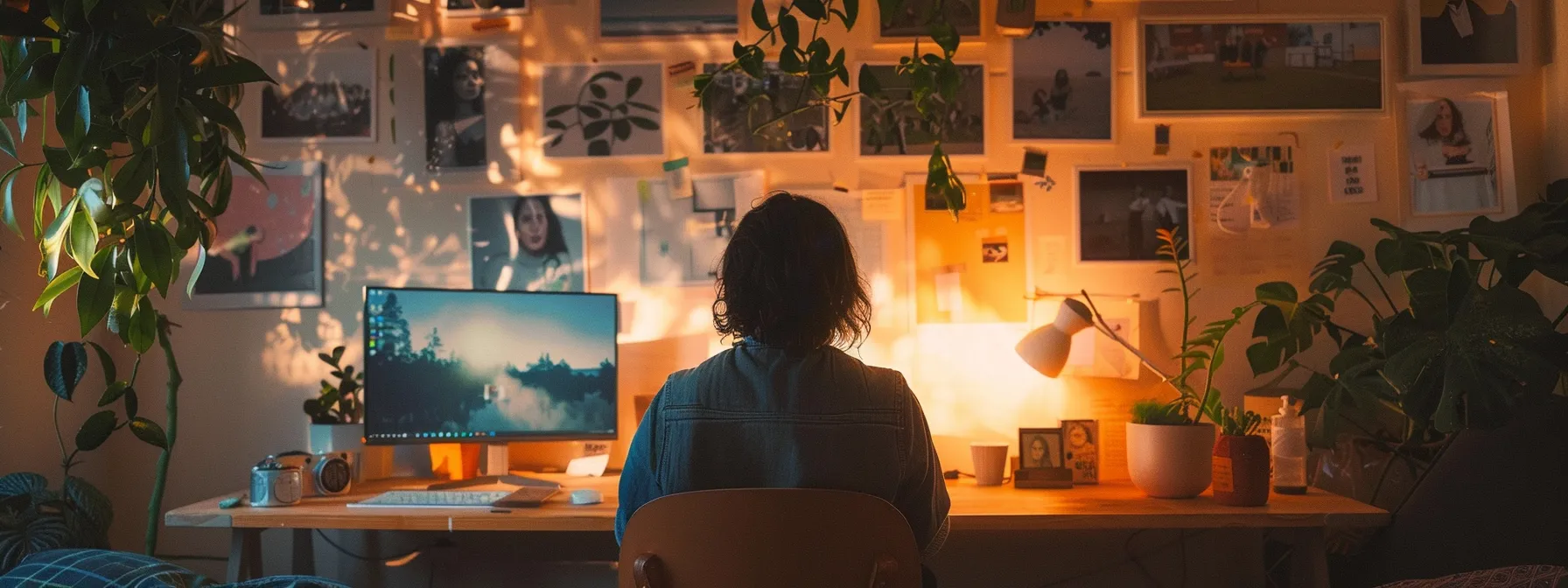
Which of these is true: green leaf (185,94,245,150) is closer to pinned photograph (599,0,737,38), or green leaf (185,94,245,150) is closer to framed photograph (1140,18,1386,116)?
pinned photograph (599,0,737,38)

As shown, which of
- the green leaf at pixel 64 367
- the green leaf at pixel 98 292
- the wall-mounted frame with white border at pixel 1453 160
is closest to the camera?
the green leaf at pixel 98 292

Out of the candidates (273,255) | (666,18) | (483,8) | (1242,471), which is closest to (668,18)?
(666,18)

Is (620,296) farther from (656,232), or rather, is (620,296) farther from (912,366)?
(912,366)

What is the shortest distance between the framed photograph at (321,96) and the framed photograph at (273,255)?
10 cm

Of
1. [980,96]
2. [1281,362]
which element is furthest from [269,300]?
[1281,362]

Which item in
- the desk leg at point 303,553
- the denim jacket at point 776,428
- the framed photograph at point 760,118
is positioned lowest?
the desk leg at point 303,553

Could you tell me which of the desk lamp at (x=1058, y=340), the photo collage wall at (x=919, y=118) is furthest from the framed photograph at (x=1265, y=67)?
the desk lamp at (x=1058, y=340)

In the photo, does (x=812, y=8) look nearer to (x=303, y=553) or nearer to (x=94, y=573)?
(x=94, y=573)

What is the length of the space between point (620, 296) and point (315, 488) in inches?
31.1

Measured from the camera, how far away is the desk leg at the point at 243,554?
2.13 meters

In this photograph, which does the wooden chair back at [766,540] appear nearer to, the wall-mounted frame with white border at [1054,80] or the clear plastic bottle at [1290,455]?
the clear plastic bottle at [1290,455]

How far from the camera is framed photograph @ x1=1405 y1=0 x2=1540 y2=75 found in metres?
2.54

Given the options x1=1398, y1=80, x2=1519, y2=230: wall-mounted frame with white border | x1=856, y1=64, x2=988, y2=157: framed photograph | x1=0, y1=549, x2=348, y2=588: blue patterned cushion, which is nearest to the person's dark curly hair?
x1=0, y1=549, x2=348, y2=588: blue patterned cushion

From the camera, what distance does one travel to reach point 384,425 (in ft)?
7.80
